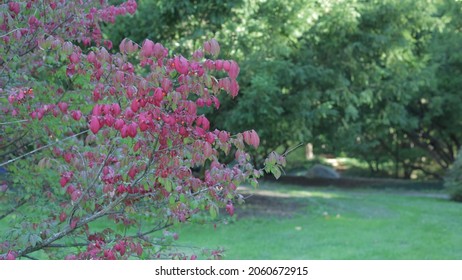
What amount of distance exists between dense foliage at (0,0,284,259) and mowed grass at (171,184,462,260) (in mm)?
2633

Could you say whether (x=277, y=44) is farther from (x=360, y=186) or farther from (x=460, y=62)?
(x=360, y=186)

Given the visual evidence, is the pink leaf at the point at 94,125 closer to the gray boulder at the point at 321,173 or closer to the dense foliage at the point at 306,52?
the dense foliage at the point at 306,52

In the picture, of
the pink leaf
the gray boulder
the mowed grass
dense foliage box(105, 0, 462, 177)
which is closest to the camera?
the pink leaf

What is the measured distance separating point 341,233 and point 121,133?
769 cm

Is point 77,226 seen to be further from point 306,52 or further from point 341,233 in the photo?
point 306,52

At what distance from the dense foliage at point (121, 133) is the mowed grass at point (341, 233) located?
2633mm

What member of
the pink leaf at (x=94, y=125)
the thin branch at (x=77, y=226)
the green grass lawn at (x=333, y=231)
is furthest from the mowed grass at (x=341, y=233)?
the pink leaf at (x=94, y=125)

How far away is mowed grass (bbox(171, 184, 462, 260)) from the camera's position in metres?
8.18

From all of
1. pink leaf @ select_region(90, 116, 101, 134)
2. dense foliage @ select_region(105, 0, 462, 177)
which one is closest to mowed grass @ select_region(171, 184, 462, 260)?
dense foliage @ select_region(105, 0, 462, 177)

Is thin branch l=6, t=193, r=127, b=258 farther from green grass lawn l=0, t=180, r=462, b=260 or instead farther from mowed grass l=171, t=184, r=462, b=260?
mowed grass l=171, t=184, r=462, b=260

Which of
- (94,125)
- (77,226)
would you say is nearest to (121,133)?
(94,125)

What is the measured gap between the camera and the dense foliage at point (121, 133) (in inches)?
111

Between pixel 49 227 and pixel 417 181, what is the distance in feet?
74.7

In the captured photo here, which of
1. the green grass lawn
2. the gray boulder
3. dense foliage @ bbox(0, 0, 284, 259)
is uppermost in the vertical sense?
dense foliage @ bbox(0, 0, 284, 259)
